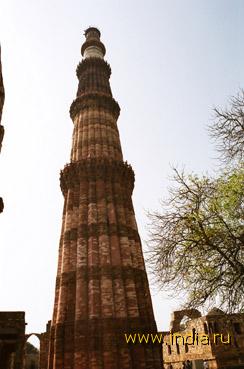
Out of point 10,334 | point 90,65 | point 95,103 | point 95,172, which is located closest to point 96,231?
point 95,172

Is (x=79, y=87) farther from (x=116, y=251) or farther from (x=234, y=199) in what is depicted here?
(x=234, y=199)

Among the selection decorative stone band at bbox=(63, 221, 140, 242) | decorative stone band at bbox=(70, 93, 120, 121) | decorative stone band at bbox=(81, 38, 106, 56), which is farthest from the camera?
decorative stone band at bbox=(81, 38, 106, 56)

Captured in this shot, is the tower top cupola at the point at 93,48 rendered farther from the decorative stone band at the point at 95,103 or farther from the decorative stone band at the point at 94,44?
the decorative stone band at the point at 95,103

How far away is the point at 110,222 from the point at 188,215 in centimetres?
548

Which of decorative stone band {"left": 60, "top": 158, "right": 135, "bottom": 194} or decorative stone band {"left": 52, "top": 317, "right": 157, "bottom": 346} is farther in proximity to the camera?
decorative stone band {"left": 60, "top": 158, "right": 135, "bottom": 194}

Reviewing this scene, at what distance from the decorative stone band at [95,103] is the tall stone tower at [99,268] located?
1294mm

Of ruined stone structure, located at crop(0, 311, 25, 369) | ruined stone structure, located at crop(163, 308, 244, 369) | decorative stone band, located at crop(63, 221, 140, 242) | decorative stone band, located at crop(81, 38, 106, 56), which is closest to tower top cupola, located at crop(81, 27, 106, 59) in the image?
decorative stone band, located at crop(81, 38, 106, 56)

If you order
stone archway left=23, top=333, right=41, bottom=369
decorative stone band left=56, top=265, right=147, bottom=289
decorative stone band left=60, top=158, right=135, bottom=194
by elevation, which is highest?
decorative stone band left=60, top=158, right=135, bottom=194

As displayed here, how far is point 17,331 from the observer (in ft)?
19.6

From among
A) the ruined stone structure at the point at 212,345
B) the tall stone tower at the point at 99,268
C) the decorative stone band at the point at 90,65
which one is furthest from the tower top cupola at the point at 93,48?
the ruined stone structure at the point at 212,345

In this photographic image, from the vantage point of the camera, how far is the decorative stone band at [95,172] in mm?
15281

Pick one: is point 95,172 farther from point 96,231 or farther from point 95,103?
point 95,103

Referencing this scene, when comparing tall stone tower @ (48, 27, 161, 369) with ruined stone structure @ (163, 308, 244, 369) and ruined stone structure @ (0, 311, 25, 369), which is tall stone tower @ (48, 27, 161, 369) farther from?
ruined stone structure @ (163, 308, 244, 369)

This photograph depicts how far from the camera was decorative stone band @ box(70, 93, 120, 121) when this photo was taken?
1908cm
